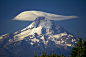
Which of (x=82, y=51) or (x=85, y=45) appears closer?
(x=82, y=51)

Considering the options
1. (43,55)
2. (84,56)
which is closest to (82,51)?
(84,56)

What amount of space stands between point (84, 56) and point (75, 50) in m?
5.77

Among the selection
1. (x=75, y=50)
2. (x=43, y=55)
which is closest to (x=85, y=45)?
(x=75, y=50)

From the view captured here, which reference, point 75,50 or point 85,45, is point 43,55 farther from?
point 85,45

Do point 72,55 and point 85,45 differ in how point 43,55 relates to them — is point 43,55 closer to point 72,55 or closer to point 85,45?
point 72,55

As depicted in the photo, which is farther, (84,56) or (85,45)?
(85,45)

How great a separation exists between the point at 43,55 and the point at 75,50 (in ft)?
43.3

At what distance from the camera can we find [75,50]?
7175 cm

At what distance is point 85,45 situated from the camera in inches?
2884

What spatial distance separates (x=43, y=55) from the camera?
7294 centimetres

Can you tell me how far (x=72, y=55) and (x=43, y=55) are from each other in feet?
39.0

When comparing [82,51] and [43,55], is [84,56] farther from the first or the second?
[43,55]

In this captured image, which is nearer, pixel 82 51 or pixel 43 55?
pixel 82 51

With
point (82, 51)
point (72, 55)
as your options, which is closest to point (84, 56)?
point (82, 51)
